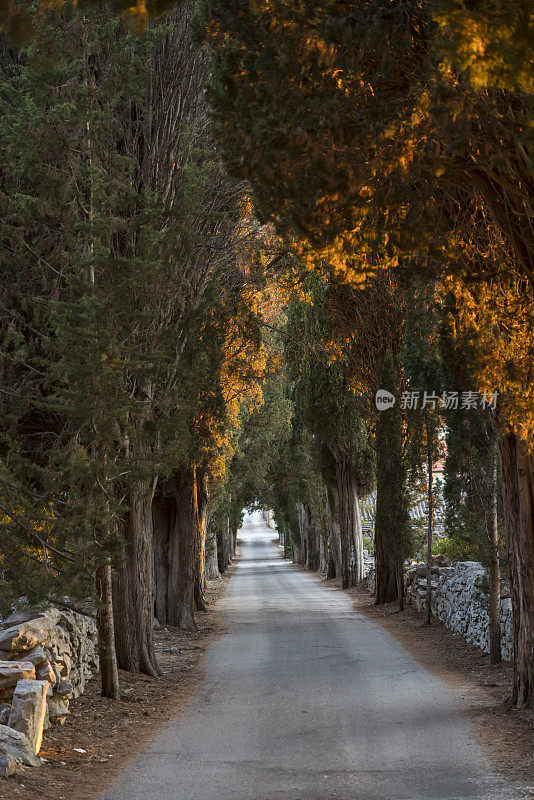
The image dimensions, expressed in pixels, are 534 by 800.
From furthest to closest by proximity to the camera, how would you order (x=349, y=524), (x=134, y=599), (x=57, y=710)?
(x=349, y=524) < (x=134, y=599) < (x=57, y=710)

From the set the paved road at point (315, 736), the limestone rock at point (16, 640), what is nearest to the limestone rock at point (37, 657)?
the limestone rock at point (16, 640)

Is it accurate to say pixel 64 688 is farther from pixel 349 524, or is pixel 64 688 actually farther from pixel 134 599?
pixel 349 524

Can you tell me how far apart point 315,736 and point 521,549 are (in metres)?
3.09

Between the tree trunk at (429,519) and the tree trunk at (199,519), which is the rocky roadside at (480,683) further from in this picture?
the tree trunk at (199,519)

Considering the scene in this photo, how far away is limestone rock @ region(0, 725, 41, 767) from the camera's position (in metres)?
7.75

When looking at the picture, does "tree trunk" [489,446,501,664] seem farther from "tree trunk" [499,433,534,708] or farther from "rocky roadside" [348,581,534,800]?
"tree trunk" [499,433,534,708]

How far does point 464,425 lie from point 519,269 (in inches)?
210

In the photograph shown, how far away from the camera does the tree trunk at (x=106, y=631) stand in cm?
1134

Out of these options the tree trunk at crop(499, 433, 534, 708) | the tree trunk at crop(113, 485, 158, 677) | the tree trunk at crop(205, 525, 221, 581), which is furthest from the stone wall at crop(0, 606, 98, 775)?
the tree trunk at crop(205, 525, 221, 581)

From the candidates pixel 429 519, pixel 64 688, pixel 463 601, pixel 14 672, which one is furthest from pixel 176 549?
pixel 14 672

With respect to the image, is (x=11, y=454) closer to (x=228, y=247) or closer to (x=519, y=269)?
(x=519, y=269)

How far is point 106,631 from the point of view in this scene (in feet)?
37.8

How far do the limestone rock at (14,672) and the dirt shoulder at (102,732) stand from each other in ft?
2.24

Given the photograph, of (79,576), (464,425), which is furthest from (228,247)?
(79,576)
